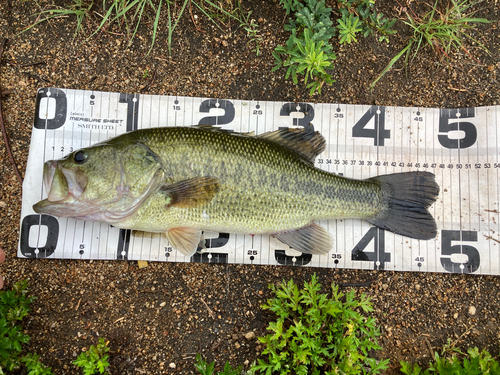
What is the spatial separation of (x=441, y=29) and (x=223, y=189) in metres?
2.75

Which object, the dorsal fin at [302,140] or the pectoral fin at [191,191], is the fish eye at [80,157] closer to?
the pectoral fin at [191,191]

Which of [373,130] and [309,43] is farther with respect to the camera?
[373,130]

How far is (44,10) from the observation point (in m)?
3.48

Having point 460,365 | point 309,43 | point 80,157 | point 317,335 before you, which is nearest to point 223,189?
point 80,157

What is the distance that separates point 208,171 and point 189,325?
1557mm

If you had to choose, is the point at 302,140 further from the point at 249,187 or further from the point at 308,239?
the point at 308,239

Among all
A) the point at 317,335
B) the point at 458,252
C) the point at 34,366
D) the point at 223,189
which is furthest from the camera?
the point at 458,252

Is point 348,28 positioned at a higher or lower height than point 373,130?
higher

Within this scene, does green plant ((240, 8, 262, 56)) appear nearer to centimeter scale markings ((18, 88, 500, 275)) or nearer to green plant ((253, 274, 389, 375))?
centimeter scale markings ((18, 88, 500, 275))

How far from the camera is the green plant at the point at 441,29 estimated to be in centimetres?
343

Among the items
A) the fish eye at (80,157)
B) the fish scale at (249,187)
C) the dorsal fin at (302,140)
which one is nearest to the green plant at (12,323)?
the fish scale at (249,187)

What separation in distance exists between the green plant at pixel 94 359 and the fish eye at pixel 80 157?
5.38 feet

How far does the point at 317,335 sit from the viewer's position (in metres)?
3.11

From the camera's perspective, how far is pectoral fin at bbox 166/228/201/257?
3.06 meters
